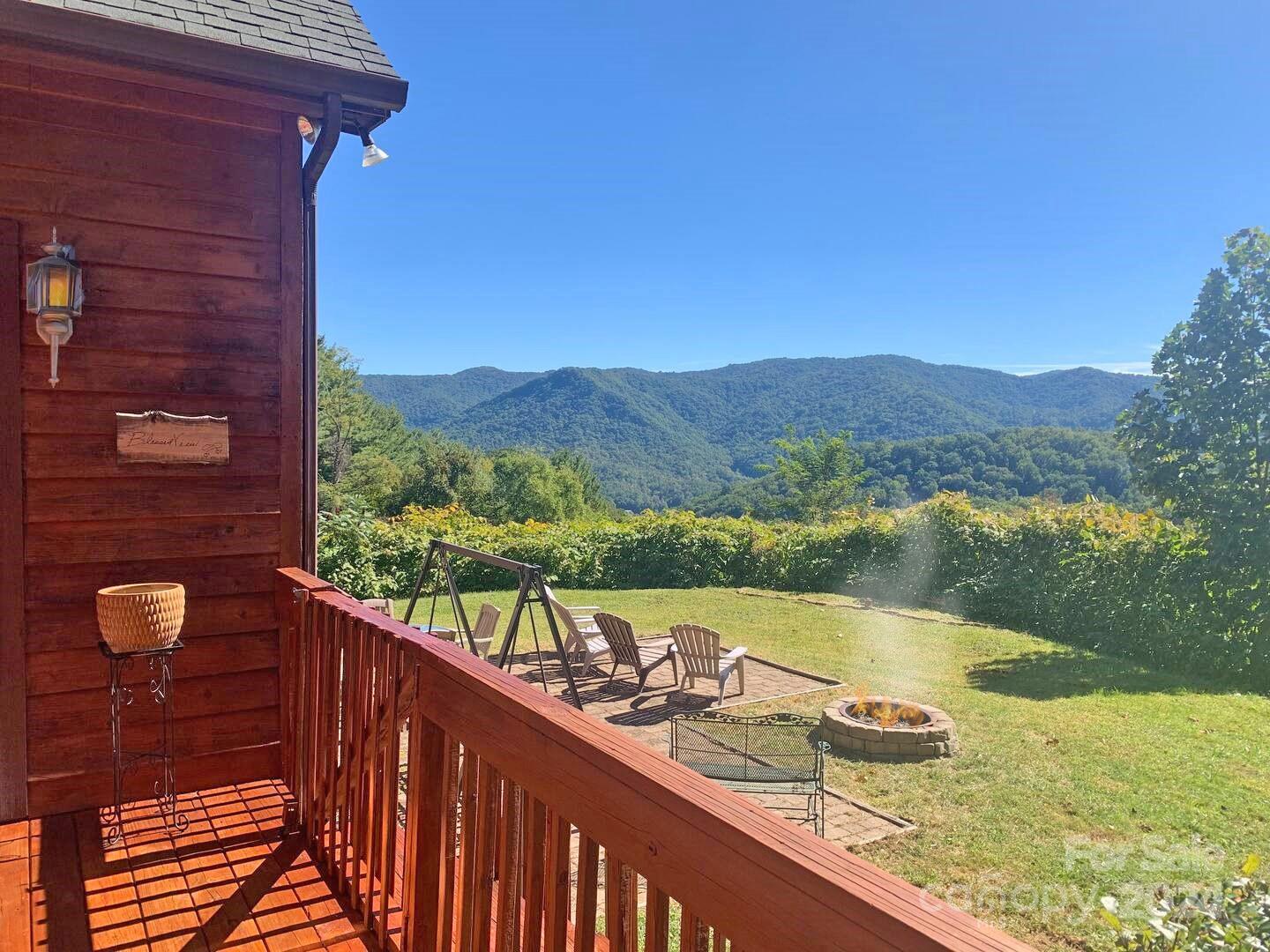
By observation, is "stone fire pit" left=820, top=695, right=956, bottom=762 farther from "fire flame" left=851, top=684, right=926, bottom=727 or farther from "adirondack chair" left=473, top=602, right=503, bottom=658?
"adirondack chair" left=473, top=602, right=503, bottom=658

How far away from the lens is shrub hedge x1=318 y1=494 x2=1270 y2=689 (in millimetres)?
9656

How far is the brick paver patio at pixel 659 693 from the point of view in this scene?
6.31 metres

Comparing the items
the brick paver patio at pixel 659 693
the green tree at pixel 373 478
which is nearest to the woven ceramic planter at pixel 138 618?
the brick paver patio at pixel 659 693

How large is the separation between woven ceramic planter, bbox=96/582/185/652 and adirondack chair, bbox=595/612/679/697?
508 cm

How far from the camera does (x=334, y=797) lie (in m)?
2.44

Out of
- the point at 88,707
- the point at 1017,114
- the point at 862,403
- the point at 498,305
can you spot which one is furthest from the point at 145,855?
the point at 498,305

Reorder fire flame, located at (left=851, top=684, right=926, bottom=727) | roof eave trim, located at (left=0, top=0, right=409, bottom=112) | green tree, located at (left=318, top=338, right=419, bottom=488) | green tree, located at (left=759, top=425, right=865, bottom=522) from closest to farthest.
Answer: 1. roof eave trim, located at (left=0, top=0, right=409, bottom=112)
2. fire flame, located at (left=851, top=684, right=926, bottom=727)
3. green tree, located at (left=759, top=425, right=865, bottom=522)
4. green tree, located at (left=318, top=338, right=419, bottom=488)

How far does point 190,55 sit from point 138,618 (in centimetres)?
182

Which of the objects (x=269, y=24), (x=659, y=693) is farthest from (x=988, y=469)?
(x=269, y=24)

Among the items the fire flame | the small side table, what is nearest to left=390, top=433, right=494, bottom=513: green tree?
the fire flame

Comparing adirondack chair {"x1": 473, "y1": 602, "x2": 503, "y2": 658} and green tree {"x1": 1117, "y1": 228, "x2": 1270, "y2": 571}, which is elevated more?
green tree {"x1": 1117, "y1": 228, "x2": 1270, "y2": 571}

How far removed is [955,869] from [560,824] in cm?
369

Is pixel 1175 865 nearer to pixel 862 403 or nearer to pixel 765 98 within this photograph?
pixel 765 98

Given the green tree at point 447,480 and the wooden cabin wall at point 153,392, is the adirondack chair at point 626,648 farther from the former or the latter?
the green tree at point 447,480
